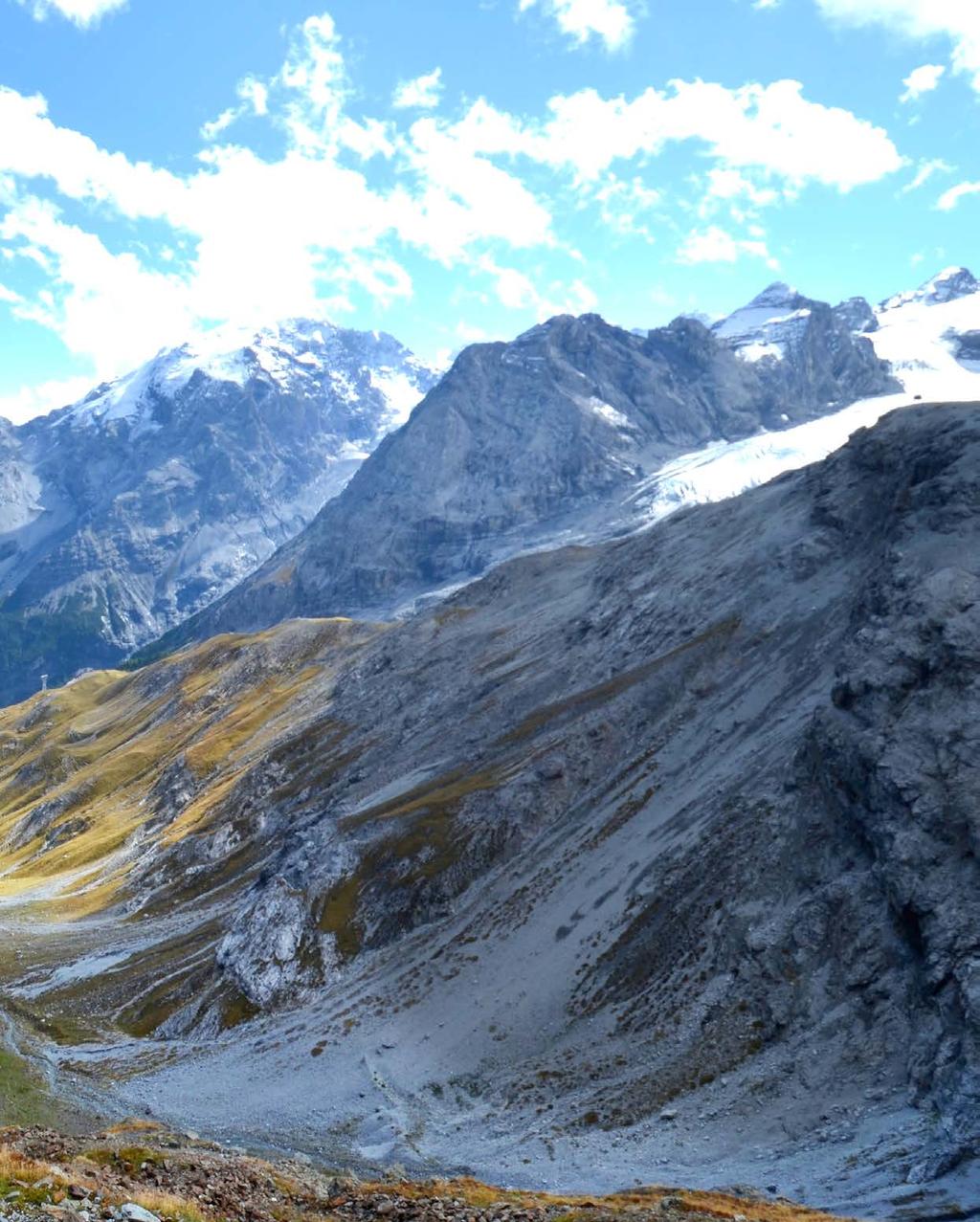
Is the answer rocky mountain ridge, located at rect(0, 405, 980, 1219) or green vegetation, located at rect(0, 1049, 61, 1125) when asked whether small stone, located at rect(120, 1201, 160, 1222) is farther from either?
green vegetation, located at rect(0, 1049, 61, 1125)

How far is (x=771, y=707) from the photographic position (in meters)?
79.8

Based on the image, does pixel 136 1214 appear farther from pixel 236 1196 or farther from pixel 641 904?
pixel 641 904

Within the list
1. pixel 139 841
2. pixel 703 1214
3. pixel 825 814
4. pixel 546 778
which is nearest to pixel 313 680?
pixel 139 841

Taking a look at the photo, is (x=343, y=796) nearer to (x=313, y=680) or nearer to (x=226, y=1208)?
(x=313, y=680)

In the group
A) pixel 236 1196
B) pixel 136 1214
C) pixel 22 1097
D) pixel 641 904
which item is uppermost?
pixel 136 1214

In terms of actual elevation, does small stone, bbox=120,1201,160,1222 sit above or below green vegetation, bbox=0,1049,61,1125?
above

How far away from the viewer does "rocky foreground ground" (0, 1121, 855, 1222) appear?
22609 mm

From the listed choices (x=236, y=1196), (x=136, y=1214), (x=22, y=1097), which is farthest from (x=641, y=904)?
(x=136, y=1214)

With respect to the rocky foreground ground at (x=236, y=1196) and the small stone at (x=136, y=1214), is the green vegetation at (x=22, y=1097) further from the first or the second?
the small stone at (x=136, y=1214)

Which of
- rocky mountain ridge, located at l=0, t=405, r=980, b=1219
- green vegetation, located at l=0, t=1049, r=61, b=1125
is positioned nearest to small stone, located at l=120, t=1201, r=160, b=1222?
rocky mountain ridge, located at l=0, t=405, r=980, b=1219

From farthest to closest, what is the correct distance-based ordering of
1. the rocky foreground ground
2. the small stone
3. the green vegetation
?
the green vegetation → the rocky foreground ground → the small stone

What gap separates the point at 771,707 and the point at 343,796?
55033 mm

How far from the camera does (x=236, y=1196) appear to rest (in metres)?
29.4

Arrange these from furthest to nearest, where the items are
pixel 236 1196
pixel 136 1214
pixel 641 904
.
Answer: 1. pixel 641 904
2. pixel 236 1196
3. pixel 136 1214
